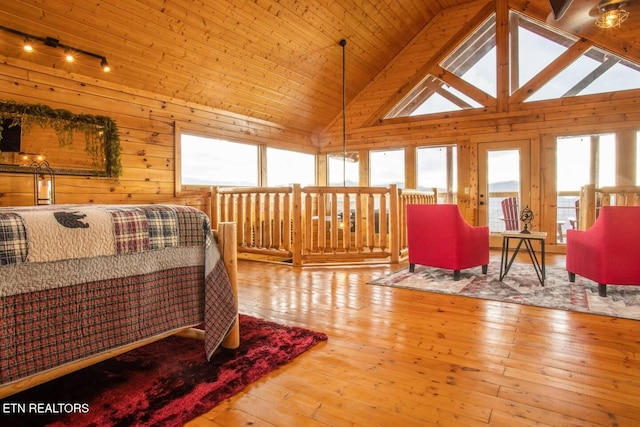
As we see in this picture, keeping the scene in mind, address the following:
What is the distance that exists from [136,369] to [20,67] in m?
3.71

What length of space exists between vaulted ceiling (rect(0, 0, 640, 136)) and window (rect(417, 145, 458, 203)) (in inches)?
77.2

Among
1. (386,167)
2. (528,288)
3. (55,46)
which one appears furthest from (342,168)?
(55,46)

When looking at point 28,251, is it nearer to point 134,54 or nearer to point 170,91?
point 134,54

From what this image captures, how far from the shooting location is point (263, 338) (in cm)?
217

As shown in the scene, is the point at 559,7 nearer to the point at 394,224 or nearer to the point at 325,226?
the point at 394,224

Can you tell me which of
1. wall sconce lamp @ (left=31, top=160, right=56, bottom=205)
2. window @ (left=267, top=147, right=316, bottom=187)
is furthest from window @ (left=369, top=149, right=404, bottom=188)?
wall sconce lamp @ (left=31, top=160, right=56, bottom=205)

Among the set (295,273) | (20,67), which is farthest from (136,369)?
(20,67)

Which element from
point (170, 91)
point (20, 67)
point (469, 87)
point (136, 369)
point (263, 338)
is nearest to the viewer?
point (136, 369)

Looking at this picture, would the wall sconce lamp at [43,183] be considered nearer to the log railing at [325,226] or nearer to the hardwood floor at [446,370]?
the log railing at [325,226]

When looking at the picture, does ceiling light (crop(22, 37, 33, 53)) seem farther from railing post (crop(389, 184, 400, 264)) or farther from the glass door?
the glass door

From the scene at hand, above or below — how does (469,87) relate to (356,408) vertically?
above

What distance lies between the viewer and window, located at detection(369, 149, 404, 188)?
7292 millimetres

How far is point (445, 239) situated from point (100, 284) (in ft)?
10.4

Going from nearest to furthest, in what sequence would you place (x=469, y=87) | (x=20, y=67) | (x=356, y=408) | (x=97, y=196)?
(x=356, y=408)
(x=20, y=67)
(x=97, y=196)
(x=469, y=87)
